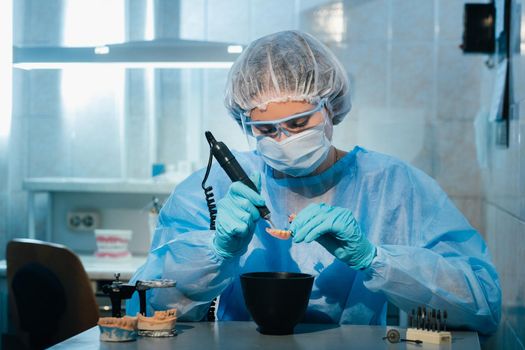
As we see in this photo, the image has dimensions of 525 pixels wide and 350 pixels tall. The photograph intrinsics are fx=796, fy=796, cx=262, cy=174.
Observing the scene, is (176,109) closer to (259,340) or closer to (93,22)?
(93,22)

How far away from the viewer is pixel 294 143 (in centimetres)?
166

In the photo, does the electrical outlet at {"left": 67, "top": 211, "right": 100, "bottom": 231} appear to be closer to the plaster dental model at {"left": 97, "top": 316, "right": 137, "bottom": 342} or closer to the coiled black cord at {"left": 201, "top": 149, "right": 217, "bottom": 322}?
the coiled black cord at {"left": 201, "top": 149, "right": 217, "bottom": 322}

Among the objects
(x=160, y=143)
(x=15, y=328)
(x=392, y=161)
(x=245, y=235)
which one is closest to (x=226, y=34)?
(x=160, y=143)

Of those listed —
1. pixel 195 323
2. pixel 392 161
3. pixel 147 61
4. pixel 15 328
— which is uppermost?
pixel 147 61

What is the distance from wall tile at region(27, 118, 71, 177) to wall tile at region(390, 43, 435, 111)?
1.57 metres

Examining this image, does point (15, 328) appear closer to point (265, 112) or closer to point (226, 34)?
point (226, 34)

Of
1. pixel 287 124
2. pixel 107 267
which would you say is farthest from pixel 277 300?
pixel 107 267

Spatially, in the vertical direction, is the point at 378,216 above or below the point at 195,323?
above

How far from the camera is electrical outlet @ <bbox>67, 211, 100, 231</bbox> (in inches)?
146

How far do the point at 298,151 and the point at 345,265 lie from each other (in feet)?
0.85

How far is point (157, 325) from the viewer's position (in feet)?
4.51

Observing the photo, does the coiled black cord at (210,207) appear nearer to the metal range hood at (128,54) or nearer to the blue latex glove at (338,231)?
the blue latex glove at (338,231)

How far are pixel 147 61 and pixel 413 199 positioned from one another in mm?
1617

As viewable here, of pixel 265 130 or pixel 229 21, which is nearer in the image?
pixel 265 130
